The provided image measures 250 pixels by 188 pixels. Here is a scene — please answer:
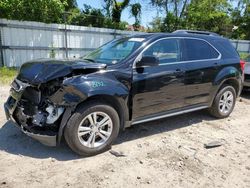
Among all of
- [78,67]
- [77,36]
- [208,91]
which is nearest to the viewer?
[78,67]

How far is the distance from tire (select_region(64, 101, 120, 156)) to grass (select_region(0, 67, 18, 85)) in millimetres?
5526

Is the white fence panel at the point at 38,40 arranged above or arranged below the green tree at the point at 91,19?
below

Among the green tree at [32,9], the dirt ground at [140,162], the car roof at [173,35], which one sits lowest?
the dirt ground at [140,162]

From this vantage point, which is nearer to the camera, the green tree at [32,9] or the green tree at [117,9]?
the green tree at [32,9]

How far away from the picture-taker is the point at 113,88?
13.6 ft

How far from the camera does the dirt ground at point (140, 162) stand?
11.5 feet

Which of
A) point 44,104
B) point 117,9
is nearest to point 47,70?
point 44,104

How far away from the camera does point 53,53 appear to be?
38.9 ft

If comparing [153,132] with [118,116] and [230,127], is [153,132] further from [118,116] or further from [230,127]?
[230,127]

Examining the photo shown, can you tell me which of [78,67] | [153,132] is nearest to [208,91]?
[153,132]

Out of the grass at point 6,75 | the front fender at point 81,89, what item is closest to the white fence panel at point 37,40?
the grass at point 6,75

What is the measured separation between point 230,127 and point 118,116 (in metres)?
2.68

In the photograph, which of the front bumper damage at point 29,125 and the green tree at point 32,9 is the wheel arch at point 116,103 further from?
the green tree at point 32,9

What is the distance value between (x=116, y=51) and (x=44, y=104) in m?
1.66
